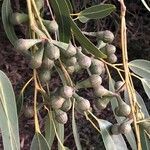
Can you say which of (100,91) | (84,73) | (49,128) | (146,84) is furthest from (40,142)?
(84,73)

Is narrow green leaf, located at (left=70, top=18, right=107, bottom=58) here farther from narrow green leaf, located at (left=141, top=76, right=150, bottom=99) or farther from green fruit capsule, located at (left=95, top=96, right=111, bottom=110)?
narrow green leaf, located at (left=141, top=76, right=150, bottom=99)

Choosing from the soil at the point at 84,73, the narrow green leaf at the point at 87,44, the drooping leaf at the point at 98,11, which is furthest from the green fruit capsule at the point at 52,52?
the soil at the point at 84,73

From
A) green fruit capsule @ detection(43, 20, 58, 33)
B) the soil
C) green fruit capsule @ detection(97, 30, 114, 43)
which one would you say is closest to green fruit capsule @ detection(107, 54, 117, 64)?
green fruit capsule @ detection(97, 30, 114, 43)

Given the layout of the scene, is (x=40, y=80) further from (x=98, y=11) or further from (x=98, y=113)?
(x=98, y=113)

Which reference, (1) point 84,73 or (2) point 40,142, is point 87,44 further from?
(1) point 84,73

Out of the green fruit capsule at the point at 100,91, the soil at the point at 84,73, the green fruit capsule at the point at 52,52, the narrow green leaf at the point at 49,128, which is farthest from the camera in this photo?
the soil at the point at 84,73

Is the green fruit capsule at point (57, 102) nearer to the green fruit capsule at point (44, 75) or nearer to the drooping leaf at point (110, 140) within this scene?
the green fruit capsule at point (44, 75)

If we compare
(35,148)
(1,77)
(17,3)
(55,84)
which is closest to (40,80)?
(1,77)
